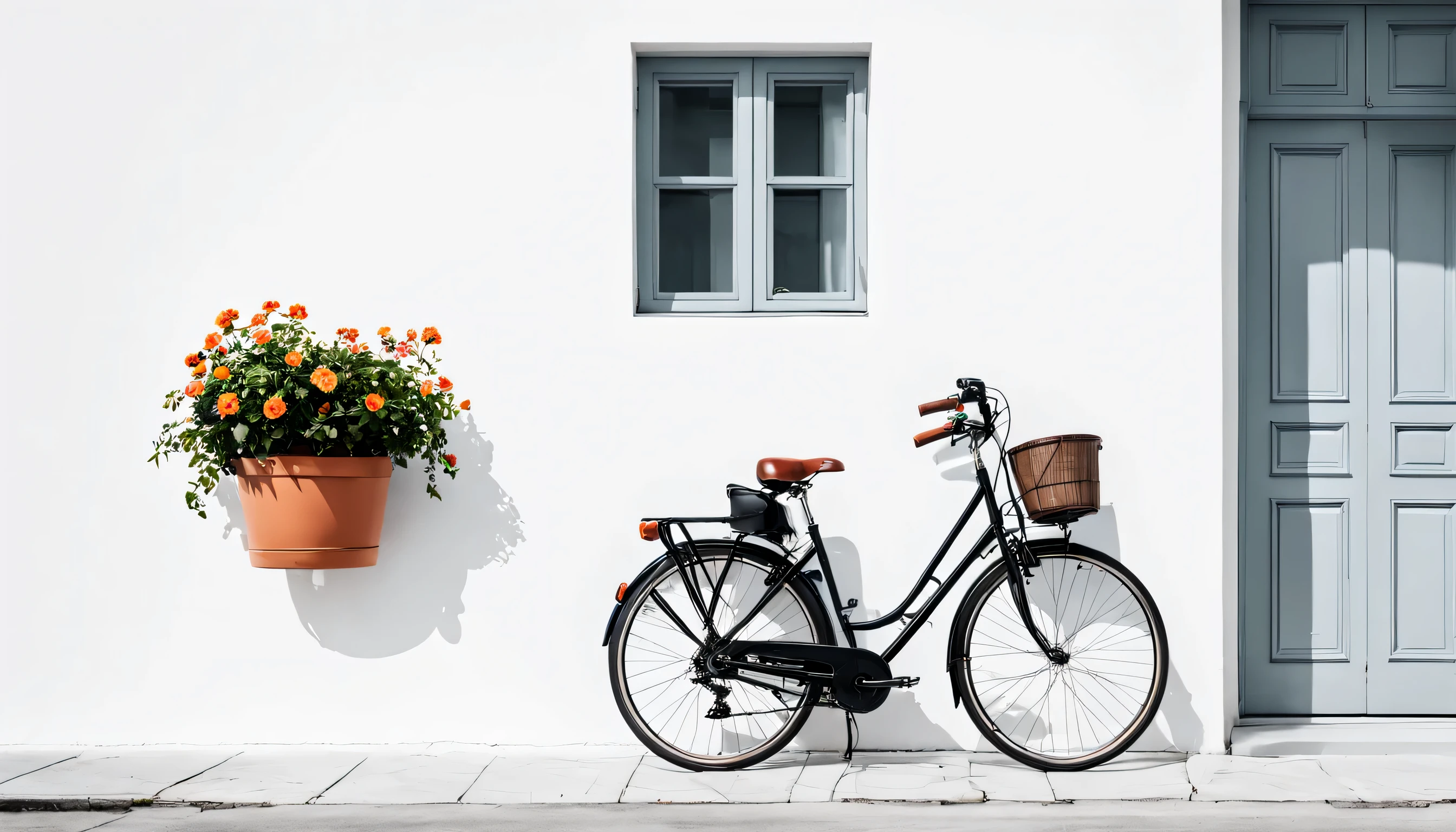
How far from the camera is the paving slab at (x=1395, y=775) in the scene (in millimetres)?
3314

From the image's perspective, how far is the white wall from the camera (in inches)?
149

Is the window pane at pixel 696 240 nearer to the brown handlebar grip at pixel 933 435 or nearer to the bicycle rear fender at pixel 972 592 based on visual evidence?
the brown handlebar grip at pixel 933 435

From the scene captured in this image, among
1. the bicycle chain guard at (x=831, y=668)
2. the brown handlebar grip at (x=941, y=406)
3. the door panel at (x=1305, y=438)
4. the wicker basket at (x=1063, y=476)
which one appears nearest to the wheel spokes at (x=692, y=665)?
the bicycle chain guard at (x=831, y=668)

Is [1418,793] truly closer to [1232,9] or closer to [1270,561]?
[1270,561]

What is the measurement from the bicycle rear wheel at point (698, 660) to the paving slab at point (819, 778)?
14 cm

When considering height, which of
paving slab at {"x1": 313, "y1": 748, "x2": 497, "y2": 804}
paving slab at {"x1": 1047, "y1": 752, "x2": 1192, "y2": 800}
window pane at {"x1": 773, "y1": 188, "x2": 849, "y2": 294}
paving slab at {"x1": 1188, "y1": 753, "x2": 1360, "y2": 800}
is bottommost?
paving slab at {"x1": 313, "y1": 748, "x2": 497, "y2": 804}

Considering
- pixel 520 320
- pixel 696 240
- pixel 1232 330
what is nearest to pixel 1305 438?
pixel 1232 330

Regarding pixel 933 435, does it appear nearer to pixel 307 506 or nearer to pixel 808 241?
pixel 808 241

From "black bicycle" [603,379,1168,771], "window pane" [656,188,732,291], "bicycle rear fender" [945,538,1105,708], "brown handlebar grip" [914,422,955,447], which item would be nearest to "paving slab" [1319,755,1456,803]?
"black bicycle" [603,379,1168,771]

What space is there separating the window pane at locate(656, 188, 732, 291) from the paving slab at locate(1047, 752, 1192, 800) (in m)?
2.07

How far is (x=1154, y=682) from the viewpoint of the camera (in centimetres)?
352

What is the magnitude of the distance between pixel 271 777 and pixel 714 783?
145 cm

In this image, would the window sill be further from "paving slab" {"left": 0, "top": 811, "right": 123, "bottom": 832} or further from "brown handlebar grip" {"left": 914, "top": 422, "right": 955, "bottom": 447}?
"paving slab" {"left": 0, "top": 811, "right": 123, "bottom": 832}

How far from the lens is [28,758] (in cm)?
372
